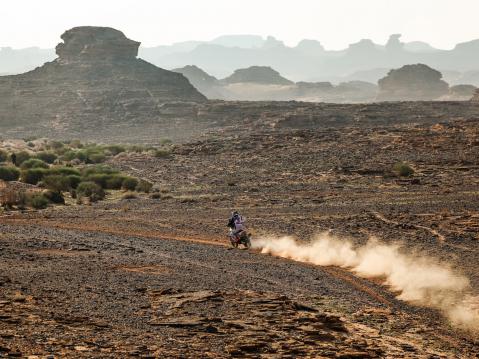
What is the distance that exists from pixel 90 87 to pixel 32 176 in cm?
8040

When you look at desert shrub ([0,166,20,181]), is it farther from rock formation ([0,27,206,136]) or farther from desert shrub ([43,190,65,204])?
rock formation ([0,27,206,136])

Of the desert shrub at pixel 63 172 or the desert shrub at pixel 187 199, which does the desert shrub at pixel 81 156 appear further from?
the desert shrub at pixel 187 199

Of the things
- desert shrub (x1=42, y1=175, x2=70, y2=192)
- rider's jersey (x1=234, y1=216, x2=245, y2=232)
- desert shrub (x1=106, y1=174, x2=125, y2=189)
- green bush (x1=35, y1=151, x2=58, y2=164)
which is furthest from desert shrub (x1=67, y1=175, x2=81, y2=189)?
rider's jersey (x1=234, y1=216, x2=245, y2=232)

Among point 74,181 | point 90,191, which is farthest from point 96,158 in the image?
point 90,191

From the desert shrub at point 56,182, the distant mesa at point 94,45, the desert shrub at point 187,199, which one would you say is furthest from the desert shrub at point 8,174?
the distant mesa at point 94,45

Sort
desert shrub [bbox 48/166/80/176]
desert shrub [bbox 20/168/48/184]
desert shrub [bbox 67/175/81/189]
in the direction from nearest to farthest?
desert shrub [bbox 67/175/81/189]
desert shrub [bbox 20/168/48/184]
desert shrub [bbox 48/166/80/176]

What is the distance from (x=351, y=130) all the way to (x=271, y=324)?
56103 mm

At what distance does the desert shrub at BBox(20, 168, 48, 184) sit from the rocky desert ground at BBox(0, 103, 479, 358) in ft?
24.5

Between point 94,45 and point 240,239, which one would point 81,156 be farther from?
point 94,45

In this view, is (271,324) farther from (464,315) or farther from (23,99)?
(23,99)

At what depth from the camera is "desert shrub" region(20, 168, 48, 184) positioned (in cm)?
4409

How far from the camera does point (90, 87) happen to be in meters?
122

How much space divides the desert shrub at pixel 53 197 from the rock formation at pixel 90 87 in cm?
7180

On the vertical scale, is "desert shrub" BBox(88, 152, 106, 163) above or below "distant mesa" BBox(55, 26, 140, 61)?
below
